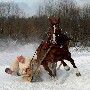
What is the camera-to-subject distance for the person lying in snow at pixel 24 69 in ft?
30.2

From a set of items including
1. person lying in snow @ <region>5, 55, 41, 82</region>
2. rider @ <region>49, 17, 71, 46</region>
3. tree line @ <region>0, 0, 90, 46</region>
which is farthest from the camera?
tree line @ <region>0, 0, 90, 46</region>

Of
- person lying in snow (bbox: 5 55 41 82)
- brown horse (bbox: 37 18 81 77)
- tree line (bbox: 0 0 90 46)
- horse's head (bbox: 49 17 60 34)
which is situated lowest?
tree line (bbox: 0 0 90 46)

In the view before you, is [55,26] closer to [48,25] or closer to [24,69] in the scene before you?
[24,69]

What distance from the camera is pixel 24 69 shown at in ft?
30.9

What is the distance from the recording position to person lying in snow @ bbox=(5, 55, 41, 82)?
30.2 ft

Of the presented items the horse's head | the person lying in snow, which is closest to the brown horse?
the horse's head

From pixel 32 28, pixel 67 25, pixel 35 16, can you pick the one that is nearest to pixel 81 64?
pixel 67 25

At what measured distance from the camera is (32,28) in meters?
50.3

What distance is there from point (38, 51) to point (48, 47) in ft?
1.98

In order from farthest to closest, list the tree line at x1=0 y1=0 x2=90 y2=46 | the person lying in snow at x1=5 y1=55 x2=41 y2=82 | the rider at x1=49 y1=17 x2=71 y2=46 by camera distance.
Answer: the tree line at x1=0 y1=0 x2=90 y2=46
the person lying in snow at x1=5 y1=55 x2=41 y2=82
the rider at x1=49 y1=17 x2=71 y2=46

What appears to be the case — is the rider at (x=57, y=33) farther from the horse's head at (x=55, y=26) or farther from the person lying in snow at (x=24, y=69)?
the person lying in snow at (x=24, y=69)

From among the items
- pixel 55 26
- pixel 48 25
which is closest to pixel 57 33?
pixel 55 26

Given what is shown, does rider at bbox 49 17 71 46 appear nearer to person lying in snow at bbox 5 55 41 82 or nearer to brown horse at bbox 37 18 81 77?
brown horse at bbox 37 18 81 77

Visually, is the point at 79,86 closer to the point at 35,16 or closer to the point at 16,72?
the point at 16,72
